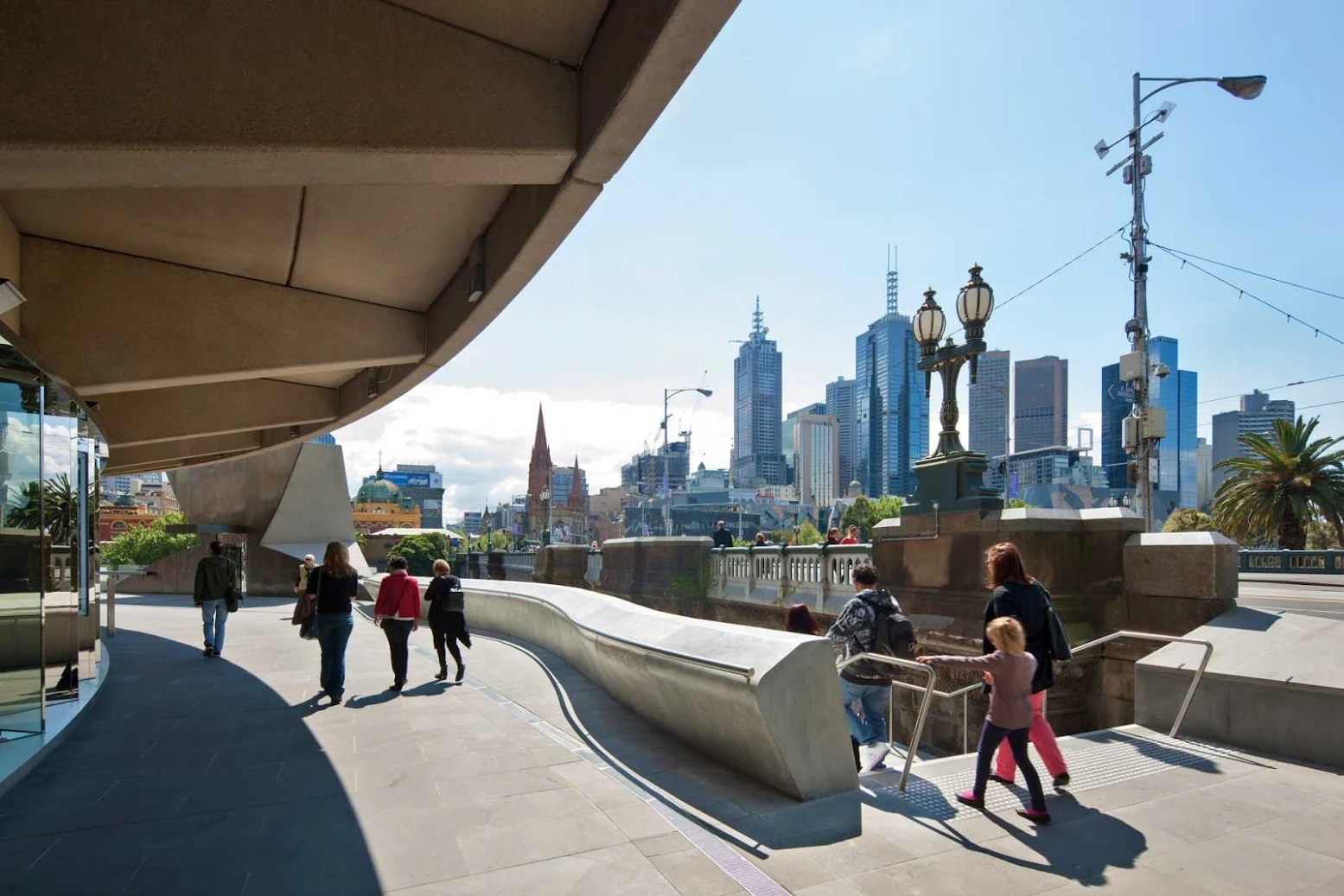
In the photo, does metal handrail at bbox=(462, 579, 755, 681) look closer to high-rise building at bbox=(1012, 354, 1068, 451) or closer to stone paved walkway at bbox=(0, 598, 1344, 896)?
stone paved walkway at bbox=(0, 598, 1344, 896)

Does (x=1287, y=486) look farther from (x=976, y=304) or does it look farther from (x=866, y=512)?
(x=866, y=512)

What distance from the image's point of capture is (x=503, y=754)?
6.08 metres

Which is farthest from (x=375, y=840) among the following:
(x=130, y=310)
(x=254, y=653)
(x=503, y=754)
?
(x=254, y=653)

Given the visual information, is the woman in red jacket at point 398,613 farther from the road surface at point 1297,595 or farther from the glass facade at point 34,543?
the road surface at point 1297,595

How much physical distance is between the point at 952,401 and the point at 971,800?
6.86 metres

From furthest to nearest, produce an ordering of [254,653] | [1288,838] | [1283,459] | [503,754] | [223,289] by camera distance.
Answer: [1283,459]
[254,653]
[223,289]
[503,754]
[1288,838]

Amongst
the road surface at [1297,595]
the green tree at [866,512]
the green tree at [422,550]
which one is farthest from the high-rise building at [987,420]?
the road surface at [1297,595]

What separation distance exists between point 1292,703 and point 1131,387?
55.4 feet

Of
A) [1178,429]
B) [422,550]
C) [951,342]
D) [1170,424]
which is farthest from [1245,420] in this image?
[422,550]

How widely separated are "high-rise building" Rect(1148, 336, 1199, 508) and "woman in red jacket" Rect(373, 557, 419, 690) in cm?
6231

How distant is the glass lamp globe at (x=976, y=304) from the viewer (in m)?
10.2

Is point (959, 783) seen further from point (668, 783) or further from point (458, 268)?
point (458, 268)

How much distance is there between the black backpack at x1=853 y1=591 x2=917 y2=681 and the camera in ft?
19.3

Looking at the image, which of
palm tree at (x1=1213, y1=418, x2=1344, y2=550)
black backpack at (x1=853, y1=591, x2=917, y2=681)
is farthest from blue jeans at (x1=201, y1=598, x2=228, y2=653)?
palm tree at (x1=1213, y1=418, x2=1344, y2=550)
